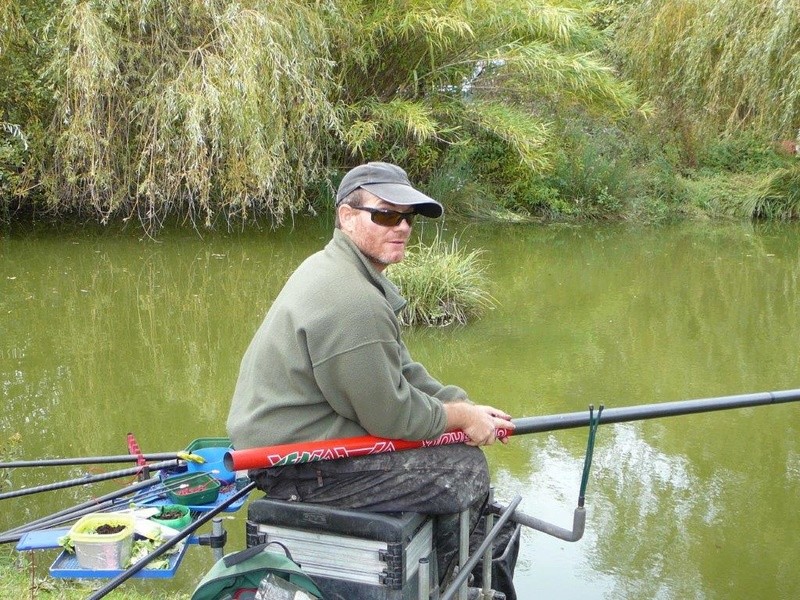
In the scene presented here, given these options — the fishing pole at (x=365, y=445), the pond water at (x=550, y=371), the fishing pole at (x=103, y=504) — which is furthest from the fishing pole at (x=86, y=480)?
the fishing pole at (x=365, y=445)

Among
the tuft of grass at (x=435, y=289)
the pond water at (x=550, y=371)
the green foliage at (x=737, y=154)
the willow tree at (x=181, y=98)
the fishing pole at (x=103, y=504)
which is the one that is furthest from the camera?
the green foliage at (x=737, y=154)

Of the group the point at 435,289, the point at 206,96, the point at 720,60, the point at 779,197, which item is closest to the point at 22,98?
the point at 206,96

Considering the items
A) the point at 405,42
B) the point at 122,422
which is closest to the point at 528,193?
the point at 405,42

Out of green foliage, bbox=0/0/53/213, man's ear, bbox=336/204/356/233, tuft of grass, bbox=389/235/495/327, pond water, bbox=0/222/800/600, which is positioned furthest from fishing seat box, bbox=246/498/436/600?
green foliage, bbox=0/0/53/213

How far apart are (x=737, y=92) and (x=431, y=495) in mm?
13749

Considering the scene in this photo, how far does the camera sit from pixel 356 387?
6.46ft

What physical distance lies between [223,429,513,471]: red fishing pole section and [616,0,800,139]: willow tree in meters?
12.3

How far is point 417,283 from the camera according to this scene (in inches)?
288

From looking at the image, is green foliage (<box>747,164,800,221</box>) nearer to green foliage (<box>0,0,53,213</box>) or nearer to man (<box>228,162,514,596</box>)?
green foliage (<box>0,0,53,213</box>)

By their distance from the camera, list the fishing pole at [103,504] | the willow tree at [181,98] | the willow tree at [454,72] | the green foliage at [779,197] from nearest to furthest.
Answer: the fishing pole at [103,504]
the willow tree at [181,98]
the willow tree at [454,72]
the green foliage at [779,197]

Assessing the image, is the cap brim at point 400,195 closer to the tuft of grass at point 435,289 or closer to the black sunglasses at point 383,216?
the black sunglasses at point 383,216

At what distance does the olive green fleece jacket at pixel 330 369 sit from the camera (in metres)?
1.96

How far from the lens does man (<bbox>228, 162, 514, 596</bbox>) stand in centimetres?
197

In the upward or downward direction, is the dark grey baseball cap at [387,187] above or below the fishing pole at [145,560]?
above
